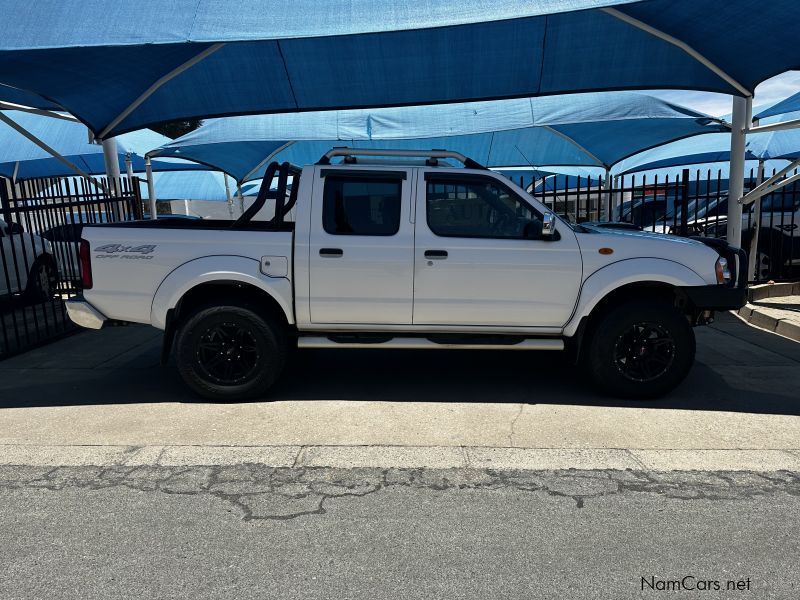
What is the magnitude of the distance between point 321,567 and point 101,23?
195 inches

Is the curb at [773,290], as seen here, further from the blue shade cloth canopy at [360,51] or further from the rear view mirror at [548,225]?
the rear view mirror at [548,225]

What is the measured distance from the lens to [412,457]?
401cm

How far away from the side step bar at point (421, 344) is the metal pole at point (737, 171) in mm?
5342

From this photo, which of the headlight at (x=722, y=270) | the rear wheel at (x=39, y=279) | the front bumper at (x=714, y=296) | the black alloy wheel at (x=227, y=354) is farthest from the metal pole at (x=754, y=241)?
the rear wheel at (x=39, y=279)

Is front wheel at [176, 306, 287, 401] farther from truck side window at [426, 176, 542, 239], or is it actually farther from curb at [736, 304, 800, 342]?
curb at [736, 304, 800, 342]

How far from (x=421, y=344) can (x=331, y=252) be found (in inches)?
44.2

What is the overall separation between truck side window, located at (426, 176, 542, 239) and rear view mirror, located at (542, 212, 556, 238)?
97 mm

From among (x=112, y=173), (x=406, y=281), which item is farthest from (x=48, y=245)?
(x=406, y=281)

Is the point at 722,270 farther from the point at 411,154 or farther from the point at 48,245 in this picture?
the point at 48,245

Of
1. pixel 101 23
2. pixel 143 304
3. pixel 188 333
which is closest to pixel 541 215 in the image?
pixel 188 333

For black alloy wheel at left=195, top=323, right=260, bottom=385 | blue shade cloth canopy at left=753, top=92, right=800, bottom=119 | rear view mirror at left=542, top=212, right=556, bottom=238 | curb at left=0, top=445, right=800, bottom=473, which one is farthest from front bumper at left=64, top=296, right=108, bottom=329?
blue shade cloth canopy at left=753, top=92, right=800, bottom=119

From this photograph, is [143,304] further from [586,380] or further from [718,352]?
[718,352]

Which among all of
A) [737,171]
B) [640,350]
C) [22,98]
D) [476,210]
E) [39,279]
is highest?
[22,98]

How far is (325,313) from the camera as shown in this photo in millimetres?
5031
